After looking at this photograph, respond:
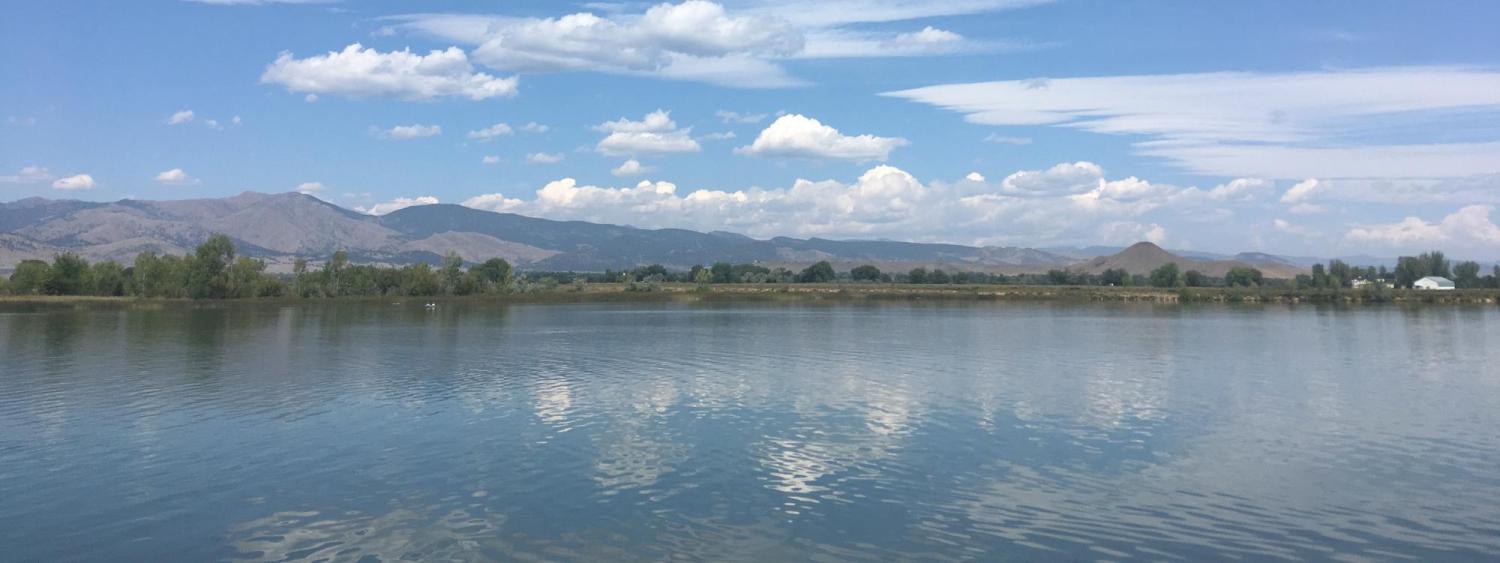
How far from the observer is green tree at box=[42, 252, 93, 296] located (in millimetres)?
126188

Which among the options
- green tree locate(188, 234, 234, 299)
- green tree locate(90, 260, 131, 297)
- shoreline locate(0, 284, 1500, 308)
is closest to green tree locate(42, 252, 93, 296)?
green tree locate(90, 260, 131, 297)

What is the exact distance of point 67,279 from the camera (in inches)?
5059

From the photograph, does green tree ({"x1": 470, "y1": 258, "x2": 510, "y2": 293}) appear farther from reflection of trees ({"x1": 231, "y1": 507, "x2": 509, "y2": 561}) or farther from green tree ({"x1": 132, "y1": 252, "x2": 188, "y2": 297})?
reflection of trees ({"x1": 231, "y1": 507, "x2": 509, "y2": 561})

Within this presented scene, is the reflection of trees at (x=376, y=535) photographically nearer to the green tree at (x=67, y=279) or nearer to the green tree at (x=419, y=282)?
the green tree at (x=67, y=279)

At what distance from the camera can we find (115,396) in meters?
30.5

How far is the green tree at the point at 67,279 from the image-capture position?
126188 mm

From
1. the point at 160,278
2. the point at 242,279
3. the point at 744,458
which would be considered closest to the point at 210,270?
the point at 242,279

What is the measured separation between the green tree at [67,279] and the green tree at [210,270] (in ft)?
51.0

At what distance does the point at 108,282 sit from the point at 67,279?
17.9ft

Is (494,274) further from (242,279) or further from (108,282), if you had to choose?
(108,282)

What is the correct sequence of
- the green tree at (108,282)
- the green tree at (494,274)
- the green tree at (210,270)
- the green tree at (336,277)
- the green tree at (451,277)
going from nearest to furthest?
1. the green tree at (210,270)
2. the green tree at (108,282)
3. the green tree at (336,277)
4. the green tree at (451,277)
5. the green tree at (494,274)

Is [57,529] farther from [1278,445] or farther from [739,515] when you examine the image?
[1278,445]

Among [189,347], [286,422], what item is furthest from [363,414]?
[189,347]

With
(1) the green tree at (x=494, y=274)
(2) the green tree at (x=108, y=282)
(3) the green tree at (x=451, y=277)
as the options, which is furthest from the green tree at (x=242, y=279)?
(1) the green tree at (x=494, y=274)
